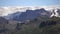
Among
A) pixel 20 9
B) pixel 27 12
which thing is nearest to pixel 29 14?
pixel 27 12

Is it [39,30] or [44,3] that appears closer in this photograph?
[39,30]

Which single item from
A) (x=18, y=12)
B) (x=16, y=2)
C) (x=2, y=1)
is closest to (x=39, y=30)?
(x=18, y=12)

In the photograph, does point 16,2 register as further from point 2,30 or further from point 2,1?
point 2,30

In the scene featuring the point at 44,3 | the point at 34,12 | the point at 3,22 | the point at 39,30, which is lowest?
the point at 39,30

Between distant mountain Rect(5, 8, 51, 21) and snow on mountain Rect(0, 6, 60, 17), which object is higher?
snow on mountain Rect(0, 6, 60, 17)

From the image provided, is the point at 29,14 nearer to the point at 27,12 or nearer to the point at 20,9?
the point at 27,12

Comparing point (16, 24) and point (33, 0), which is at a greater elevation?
point (33, 0)

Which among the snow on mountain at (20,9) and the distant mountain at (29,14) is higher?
the snow on mountain at (20,9)
